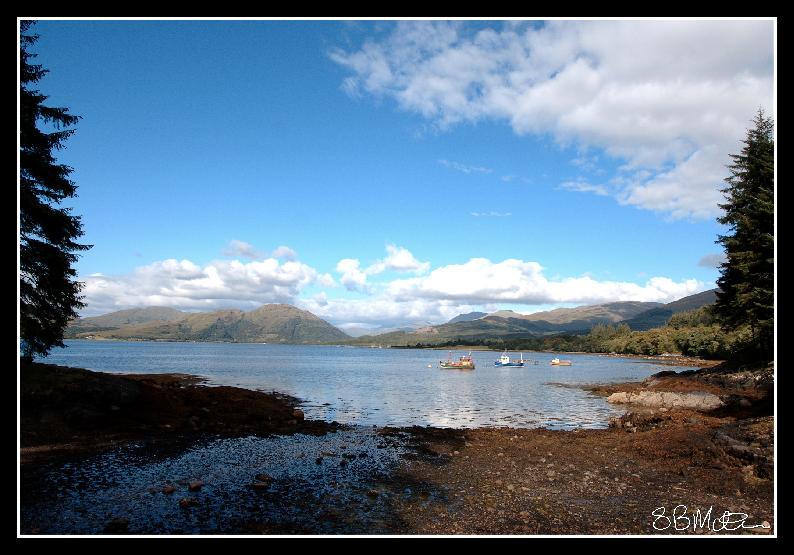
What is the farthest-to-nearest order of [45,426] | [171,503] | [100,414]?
[100,414]
[45,426]
[171,503]

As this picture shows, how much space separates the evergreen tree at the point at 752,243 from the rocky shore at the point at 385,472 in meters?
20.0

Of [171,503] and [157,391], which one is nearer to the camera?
[171,503]

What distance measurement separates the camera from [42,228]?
23234 mm

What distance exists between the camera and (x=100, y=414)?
21000 mm

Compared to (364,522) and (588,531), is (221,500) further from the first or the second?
(588,531)

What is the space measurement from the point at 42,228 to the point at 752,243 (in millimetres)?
56482

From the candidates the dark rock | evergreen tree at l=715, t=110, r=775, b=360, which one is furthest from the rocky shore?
evergreen tree at l=715, t=110, r=775, b=360

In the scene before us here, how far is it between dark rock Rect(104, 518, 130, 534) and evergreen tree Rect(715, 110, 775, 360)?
4553 centimetres

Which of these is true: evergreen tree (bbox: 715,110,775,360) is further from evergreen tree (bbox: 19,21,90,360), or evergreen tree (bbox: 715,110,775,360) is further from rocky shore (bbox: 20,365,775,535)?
evergreen tree (bbox: 19,21,90,360)

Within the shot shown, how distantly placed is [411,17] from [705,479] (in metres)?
16.4
